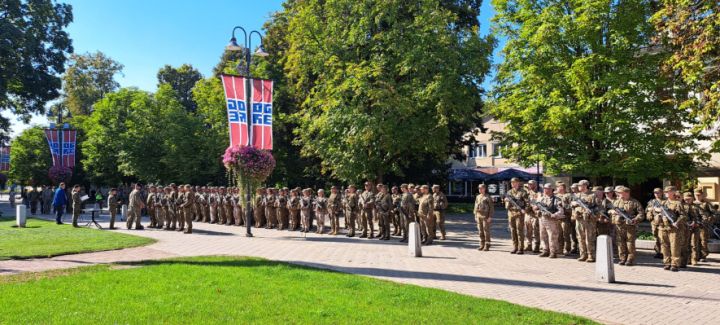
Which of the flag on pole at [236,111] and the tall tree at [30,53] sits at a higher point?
the tall tree at [30,53]

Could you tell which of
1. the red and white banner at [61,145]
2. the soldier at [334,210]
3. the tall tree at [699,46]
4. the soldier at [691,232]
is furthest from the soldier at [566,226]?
the red and white banner at [61,145]

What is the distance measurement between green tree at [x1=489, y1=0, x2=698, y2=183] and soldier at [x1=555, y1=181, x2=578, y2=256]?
13.0 ft

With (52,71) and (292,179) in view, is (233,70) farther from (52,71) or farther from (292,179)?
(52,71)

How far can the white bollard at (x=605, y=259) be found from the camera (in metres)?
9.93

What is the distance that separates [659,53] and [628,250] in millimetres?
8031

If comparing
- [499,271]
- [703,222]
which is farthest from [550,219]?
[703,222]

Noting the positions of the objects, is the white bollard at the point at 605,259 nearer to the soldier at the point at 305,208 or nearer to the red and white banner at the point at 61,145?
the soldier at the point at 305,208

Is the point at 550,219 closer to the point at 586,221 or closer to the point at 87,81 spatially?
the point at 586,221

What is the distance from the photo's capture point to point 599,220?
12.8 meters

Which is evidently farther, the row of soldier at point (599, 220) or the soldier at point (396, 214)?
the soldier at point (396, 214)

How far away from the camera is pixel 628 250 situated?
12312 mm

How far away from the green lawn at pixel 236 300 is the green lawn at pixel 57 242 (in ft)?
12.7

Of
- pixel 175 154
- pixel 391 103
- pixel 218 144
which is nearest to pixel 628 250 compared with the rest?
pixel 391 103

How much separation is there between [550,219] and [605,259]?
361 centimetres
